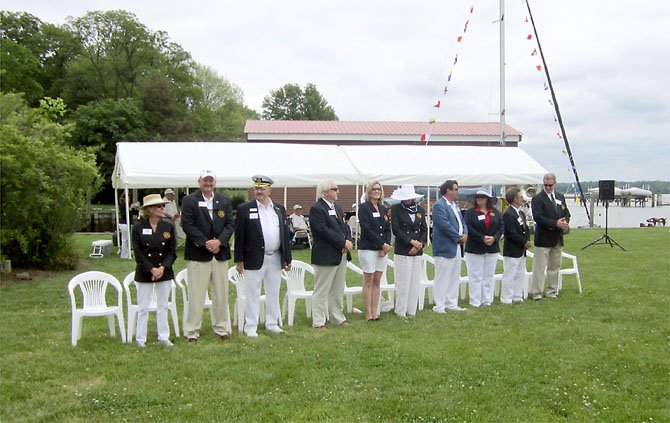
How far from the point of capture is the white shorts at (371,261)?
281 inches

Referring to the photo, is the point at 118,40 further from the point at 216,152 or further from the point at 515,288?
the point at 515,288

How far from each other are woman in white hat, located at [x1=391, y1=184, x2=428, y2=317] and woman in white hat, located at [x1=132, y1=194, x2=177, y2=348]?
Answer: 9.10ft

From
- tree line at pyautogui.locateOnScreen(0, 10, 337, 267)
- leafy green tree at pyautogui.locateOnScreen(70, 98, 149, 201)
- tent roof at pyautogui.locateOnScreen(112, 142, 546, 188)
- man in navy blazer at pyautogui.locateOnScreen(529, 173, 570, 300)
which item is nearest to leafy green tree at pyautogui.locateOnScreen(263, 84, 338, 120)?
tree line at pyautogui.locateOnScreen(0, 10, 337, 267)

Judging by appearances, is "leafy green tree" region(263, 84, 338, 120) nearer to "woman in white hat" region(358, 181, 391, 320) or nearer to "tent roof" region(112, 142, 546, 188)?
"tent roof" region(112, 142, 546, 188)

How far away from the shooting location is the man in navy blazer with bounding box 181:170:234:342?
611 centimetres

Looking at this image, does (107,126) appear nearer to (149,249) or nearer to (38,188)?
(38,188)

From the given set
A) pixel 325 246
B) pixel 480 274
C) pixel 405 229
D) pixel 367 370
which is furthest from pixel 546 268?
pixel 367 370

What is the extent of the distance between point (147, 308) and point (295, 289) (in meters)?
1.92

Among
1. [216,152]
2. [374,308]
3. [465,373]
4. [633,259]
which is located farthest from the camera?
[216,152]

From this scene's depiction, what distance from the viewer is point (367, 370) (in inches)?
207

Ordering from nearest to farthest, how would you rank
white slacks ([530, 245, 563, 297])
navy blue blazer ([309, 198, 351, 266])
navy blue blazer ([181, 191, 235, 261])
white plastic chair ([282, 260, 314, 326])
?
navy blue blazer ([181, 191, 235, 261]) < navy blue blazer ([309, 198, 351, 266]) < white plastic chair ([282, 260, 314, 326]) < white slacks ([530, 245, 563, 297])

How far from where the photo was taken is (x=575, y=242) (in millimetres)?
16891

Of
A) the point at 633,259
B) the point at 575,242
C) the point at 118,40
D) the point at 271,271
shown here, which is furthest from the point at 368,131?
the point at 271,271

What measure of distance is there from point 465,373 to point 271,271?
241 cm
